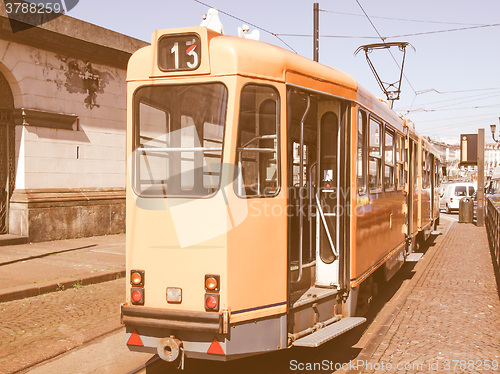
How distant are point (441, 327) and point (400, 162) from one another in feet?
10.6

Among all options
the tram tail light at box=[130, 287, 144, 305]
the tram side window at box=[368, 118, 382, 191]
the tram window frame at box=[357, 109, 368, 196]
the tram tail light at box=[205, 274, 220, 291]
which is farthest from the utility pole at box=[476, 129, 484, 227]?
the tram tail light at box=[130, 287, 144, 305]

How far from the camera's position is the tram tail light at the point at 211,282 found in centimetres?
424

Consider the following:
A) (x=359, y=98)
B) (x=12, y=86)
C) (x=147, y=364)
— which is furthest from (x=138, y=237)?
(x=12, y=86)

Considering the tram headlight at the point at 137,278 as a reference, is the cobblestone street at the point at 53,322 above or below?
below

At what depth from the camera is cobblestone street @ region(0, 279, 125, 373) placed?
216 inches

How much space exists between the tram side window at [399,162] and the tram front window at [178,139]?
5153 mm

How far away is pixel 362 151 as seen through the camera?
20.6 feet

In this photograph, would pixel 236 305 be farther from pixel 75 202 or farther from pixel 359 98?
pixel 75 202

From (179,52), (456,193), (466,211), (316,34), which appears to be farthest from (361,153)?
(456,193)

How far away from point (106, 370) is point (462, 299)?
18.3 ft

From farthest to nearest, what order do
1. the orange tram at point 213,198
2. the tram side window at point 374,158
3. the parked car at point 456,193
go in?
the parked car at point 456,193 < the tram side window at point 374,158 < the orange tram at point 213,198

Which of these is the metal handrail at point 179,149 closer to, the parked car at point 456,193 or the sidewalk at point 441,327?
the sidewalk at point 441,327

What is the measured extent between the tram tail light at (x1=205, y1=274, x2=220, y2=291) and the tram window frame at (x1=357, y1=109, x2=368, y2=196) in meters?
2.43

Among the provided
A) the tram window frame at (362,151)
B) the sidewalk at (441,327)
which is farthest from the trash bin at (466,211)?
the tram window frame at (362,151)
